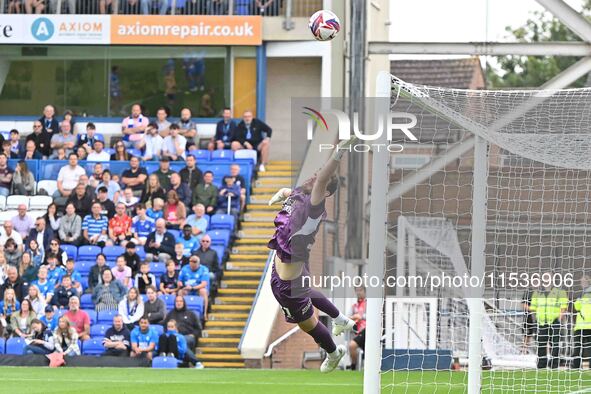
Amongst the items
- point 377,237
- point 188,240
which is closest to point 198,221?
point 188,240

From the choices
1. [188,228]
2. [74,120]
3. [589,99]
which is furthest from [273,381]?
[74,120]

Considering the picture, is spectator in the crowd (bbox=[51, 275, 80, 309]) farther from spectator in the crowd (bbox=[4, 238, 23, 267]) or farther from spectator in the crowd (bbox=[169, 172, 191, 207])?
spectator in the crowd (bbox=[169, 172, 191, 207])

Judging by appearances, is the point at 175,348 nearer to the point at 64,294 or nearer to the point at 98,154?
the point at 64,294

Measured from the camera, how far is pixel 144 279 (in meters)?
20.7

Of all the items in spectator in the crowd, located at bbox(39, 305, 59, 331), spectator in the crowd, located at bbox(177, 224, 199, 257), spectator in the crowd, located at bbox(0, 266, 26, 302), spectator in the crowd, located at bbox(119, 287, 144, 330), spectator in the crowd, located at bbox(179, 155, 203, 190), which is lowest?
spectator in the crowd, located at bbox(39, 305, 59, 331)

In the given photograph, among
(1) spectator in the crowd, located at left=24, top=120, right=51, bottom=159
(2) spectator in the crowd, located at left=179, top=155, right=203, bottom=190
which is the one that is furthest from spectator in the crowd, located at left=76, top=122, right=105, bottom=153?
(2) spectator in the crowd, located at left=179, top=155, right=203, bottom=190

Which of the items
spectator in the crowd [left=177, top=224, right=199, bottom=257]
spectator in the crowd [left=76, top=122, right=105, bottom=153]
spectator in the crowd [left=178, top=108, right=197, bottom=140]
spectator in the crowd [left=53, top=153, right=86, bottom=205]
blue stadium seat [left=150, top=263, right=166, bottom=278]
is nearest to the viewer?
blue stadium seat [left=150, top=263, right=166, bottom=278]

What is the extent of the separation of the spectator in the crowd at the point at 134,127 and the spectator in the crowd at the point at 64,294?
4.96 meters

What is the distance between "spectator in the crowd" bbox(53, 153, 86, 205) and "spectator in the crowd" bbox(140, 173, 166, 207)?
4.54 ft

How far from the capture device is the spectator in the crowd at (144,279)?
20.7m

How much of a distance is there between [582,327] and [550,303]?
708mm

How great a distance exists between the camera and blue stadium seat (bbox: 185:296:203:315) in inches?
810

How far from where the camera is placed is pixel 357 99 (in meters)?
22.3

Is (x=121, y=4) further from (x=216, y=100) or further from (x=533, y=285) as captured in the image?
(x=533, y=285)
